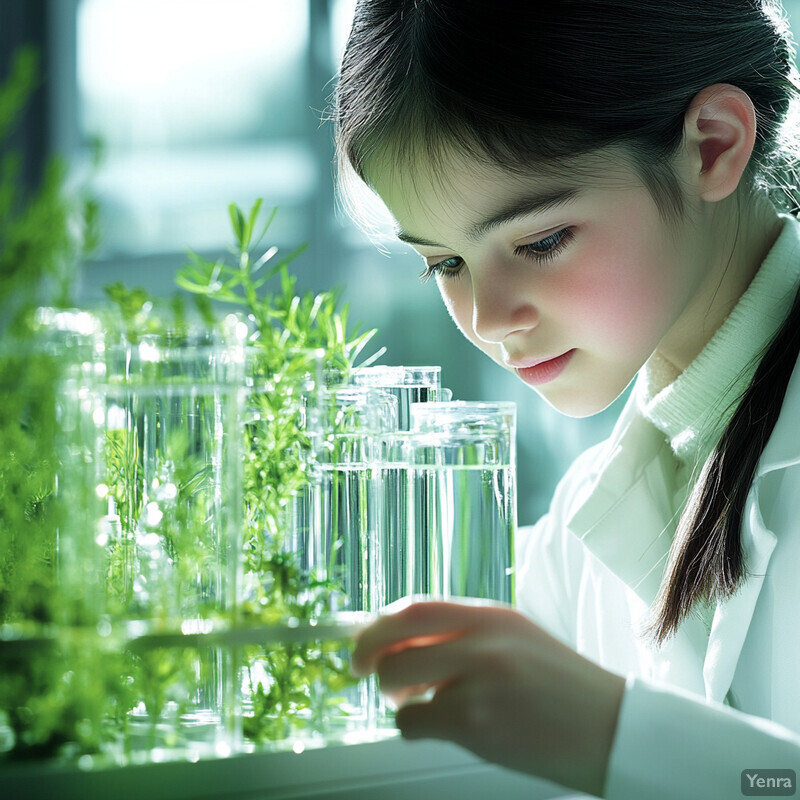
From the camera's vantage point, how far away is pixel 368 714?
1.74 ft

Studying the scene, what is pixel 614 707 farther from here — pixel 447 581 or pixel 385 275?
pixel 385 275

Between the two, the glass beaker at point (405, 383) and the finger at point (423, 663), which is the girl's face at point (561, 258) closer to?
the glass beaker at point (405, 383)

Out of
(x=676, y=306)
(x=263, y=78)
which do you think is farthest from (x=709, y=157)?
(x=263, y=78)

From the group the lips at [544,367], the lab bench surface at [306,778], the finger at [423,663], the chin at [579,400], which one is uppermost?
the lips at [544,367]

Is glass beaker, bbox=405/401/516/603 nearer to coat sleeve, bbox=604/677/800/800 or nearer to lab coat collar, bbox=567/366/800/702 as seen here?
coat sleeve, bbox=604/677/800/800

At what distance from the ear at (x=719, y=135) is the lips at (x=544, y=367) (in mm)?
182

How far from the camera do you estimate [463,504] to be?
559 mm

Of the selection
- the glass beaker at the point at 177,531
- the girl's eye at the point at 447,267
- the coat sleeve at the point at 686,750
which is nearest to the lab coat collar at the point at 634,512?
the girl's eye at the point at 447,267

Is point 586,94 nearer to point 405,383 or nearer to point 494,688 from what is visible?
point 405,383

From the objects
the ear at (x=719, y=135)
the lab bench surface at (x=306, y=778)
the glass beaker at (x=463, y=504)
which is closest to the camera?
the lab bench surface at (x=306, y=778)

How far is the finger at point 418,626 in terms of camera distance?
47 cm

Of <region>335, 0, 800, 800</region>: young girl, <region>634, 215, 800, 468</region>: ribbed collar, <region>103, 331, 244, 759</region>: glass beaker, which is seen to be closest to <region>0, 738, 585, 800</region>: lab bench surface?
<region>103, 331, 244, 759</region>: glass beaker

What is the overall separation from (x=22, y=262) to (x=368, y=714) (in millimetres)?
297

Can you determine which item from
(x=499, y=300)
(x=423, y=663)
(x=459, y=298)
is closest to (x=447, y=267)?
(x=459, y=298)
